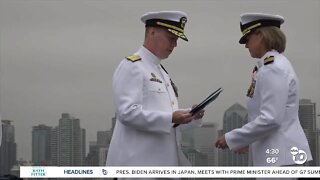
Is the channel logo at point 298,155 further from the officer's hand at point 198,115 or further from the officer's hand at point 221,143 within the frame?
the officer's hand at point 198,115

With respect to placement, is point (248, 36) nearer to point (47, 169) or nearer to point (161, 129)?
point (161, 129)

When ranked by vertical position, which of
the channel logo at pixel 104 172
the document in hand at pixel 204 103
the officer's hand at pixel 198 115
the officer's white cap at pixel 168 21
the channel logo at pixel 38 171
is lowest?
the channel logo at pixel 38 171

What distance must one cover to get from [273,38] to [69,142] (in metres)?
1.29

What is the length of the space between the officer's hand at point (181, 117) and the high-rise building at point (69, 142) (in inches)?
24.5

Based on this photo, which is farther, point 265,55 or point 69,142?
point 69,142

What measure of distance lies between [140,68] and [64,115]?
24.2 inches

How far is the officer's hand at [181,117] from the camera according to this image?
4.28 meters

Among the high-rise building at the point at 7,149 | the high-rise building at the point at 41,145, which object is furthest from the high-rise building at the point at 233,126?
the high-rise building at the point at 7,149

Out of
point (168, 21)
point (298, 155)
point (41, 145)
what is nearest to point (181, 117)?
point (168, 21)

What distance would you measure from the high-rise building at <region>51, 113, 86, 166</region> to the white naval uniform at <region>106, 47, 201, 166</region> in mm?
235

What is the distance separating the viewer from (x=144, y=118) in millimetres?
4277

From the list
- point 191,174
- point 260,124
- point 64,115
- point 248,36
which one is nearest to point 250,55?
point 248,36

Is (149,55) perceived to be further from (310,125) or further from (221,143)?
(310,125)

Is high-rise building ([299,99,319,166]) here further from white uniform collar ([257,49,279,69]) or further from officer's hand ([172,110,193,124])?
officer's hand ([172,110,193,124])
